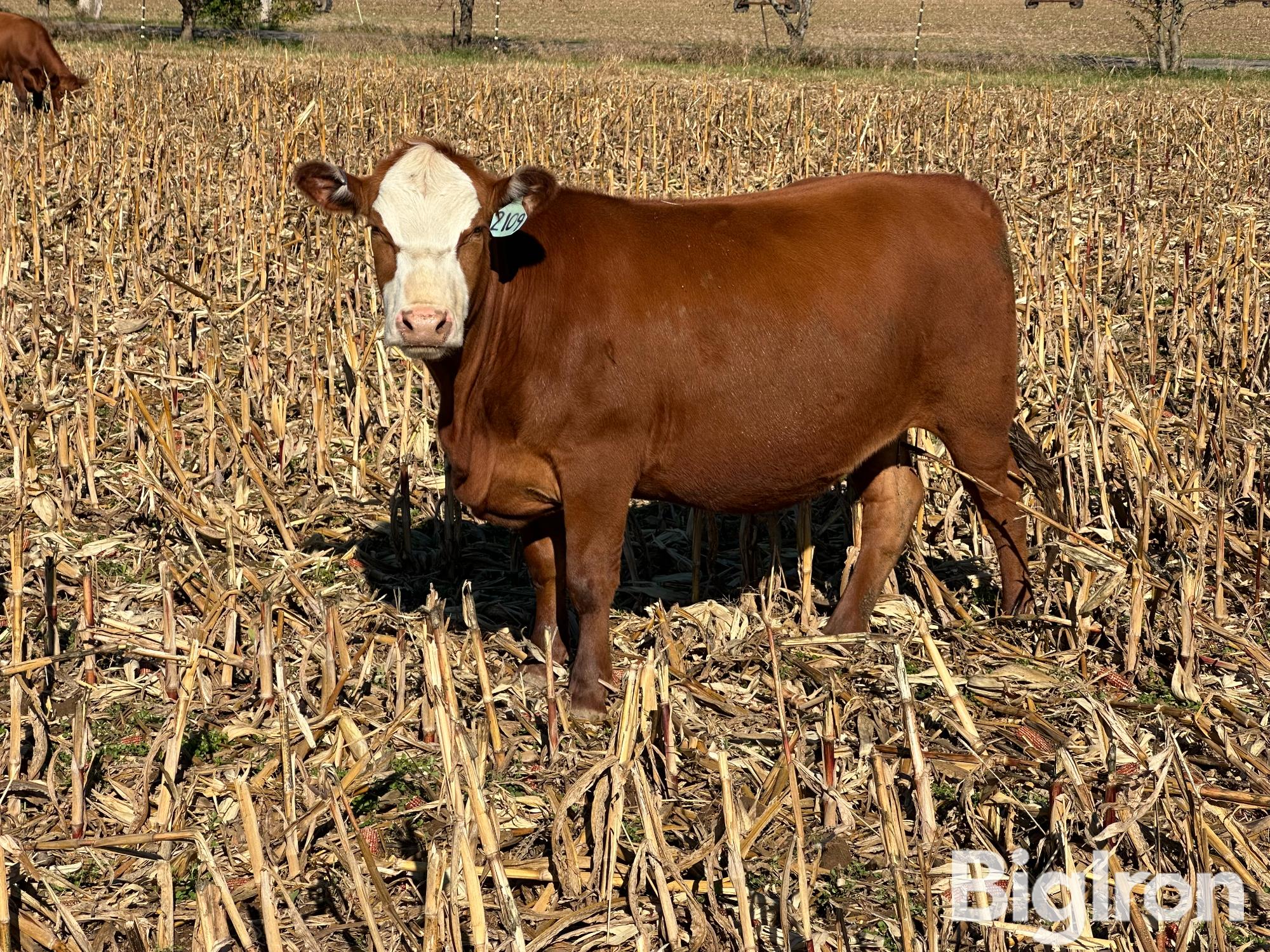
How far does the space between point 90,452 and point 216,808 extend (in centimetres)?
269

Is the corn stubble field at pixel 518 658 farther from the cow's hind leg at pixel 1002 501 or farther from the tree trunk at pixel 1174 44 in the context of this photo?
the tree trunk at pixel 1174 44

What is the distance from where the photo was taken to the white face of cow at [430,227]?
159 inches

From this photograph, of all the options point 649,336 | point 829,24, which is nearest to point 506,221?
point 649,336

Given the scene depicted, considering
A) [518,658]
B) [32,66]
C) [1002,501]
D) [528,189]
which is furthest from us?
[32,66]

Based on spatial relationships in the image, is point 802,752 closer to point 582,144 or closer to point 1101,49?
point 582,144

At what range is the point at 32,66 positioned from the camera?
16.5 meters

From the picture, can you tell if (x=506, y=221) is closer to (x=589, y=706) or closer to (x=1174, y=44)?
(x=589, y=706)

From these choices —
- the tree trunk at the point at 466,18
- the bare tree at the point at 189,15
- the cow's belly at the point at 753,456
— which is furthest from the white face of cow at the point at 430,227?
the tree trunk at the point at 466,18

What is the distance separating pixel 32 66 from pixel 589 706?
49.2 ft

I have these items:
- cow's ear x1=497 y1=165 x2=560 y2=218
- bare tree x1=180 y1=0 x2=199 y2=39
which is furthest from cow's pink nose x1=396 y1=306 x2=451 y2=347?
bare tree x1=180 y1=0 x2=199 y2=39

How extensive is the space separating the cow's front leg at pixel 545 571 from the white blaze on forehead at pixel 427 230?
3.16 feet

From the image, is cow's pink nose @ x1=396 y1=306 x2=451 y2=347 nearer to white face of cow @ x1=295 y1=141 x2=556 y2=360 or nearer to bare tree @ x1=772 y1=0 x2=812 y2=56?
white face of cow @ x1=295 y1=141 x2=556 y2=360

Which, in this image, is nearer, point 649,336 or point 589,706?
point 649,336

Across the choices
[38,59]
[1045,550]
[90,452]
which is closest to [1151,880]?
[1045,550]
